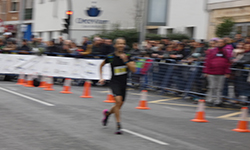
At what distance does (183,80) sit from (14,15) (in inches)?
1698

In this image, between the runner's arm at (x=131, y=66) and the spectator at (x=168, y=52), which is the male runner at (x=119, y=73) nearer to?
the runner's arm at (x=131, y=66)

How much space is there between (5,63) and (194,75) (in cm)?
908

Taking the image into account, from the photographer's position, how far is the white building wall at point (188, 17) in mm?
26531

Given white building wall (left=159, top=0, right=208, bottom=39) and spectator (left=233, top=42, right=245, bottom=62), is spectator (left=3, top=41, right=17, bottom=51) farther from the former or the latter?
white building wall (left=159, top=0, right=208, bottom=39)

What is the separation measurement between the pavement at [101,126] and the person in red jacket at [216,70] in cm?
50

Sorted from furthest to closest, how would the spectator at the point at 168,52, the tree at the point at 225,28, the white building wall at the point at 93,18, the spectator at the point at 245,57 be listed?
1. the white building wall at the point at 93,18
2. the tree at the point at 225,28
3. the spectator at the point at 168,52
4. the spectator at the point at 245,57

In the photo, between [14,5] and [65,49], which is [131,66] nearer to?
[65,49]

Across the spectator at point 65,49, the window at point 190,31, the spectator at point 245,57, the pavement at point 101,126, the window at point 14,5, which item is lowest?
the pavement at point 101,126

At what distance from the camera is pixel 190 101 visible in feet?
47.9

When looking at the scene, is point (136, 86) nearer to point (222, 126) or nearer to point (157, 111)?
point (157, 111)

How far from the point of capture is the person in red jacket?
13.1m

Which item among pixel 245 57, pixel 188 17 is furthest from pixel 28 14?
pixel 245 57

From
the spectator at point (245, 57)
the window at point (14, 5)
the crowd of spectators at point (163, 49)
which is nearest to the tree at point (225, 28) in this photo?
the crowd of spectators at point (163, 49)

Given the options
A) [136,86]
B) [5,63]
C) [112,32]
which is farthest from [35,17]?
[136,86]
